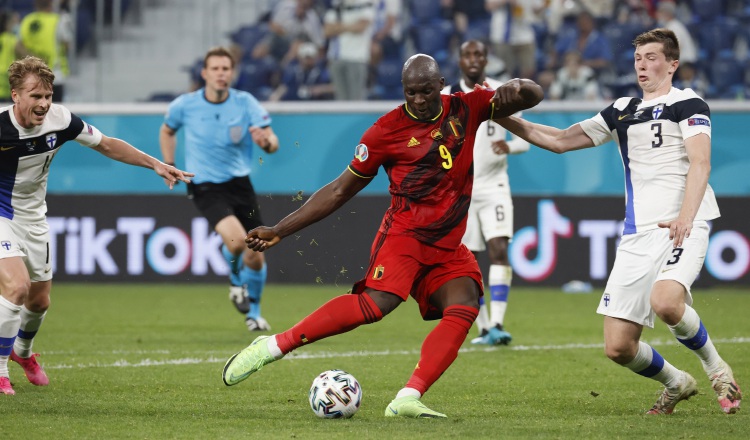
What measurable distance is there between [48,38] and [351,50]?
14.4ft

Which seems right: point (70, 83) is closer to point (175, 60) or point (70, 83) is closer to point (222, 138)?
point (175, 60)

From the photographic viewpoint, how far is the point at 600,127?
7.11 m

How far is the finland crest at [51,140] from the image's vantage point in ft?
25.2

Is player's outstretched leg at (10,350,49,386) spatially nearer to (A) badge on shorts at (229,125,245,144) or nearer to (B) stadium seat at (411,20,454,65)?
(A) badge on shorts at (229,125,245,144)

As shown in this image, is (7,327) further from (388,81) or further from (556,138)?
(388,81)

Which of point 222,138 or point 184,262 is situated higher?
point 222,138

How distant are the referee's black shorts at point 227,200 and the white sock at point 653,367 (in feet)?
17.8

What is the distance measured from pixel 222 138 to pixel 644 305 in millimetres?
5909

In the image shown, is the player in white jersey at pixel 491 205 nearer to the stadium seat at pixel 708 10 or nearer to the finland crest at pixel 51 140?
the finland crest at pixel 51 140

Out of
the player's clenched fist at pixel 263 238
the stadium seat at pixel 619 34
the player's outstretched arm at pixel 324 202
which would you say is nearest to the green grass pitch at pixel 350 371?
the player's clenched fist at pixel 263 238

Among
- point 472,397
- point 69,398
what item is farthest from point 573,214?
point 69,398

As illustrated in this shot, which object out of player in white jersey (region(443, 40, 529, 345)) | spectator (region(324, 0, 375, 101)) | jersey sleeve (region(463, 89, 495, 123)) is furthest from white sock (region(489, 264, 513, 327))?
spectator (region(324, 0, 375, 101))

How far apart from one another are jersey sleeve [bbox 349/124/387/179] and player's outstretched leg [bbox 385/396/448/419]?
49.3 inches

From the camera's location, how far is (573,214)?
15.3 m
